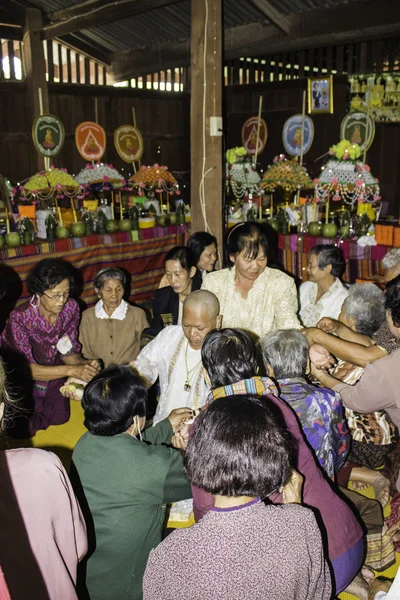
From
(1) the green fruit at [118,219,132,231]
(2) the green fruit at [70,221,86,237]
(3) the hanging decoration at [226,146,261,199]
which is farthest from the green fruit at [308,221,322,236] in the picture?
(2) the green fruit at [70,221,86,237]

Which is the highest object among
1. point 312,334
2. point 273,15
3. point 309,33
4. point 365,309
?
point 273,15

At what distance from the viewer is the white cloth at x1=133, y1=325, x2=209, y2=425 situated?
264 centimetres

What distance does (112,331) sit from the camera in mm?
3645

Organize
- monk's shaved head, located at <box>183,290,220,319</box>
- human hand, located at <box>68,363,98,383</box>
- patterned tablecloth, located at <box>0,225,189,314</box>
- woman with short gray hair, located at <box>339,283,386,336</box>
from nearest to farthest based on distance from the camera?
1. monk's shaved head, located at <box>183,290,220,319</box>
2. woman with short gray hair, located at <box>339,283,386,336</box>
3. human hand, located at <box>68,363,98,383</box>
4. patterned tablecloth, located at <box>0,225,189,314</box>

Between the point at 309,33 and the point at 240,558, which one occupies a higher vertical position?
the point at 309,33

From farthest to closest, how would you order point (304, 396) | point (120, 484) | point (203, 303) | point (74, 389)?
point (74, 389), point (203, 303), point (304, 396), point (120, 484)

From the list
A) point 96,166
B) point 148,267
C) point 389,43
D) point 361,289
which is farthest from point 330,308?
point 389,43

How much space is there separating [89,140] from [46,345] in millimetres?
3772

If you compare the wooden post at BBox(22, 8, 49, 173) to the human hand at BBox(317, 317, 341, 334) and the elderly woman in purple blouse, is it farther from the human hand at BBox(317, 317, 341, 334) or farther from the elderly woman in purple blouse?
the human hand at BBox(317, 317, 341, 334)

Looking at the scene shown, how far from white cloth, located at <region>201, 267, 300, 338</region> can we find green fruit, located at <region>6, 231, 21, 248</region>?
86.5 inches

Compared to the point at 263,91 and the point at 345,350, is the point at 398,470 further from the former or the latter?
the point at 263,91

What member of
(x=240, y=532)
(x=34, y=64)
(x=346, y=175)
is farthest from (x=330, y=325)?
(x=34, y=64)

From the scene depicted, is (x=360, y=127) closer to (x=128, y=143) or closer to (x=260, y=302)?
(x=128, y=143)

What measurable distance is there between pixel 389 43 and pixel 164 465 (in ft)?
25.0
